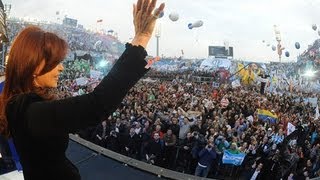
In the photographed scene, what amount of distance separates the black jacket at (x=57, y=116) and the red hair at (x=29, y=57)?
0.20ft

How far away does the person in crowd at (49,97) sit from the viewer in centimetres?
120

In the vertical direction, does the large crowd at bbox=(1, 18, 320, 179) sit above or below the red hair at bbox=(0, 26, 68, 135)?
below

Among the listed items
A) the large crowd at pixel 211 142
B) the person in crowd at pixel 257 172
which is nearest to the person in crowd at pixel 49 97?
the large crowd at pixel 211 142

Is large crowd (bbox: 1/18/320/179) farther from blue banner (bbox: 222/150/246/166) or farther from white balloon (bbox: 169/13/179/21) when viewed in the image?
white balloon (bbox: 169/13/179/21)

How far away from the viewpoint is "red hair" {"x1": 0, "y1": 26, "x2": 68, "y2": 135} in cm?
131

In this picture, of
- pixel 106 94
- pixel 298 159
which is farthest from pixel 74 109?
pixel 298 159

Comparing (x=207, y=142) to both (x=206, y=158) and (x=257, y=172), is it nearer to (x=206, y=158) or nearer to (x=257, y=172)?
(x=206, y=158)

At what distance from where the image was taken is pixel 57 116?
1188 millimetres

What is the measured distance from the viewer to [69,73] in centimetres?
2977

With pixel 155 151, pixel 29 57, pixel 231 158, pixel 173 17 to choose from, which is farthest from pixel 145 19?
pixel 173 17

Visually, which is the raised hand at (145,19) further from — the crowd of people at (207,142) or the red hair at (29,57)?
the crowd of people at (207,142)

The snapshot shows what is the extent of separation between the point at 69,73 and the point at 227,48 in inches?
1583

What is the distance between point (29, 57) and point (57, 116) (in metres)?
0.25

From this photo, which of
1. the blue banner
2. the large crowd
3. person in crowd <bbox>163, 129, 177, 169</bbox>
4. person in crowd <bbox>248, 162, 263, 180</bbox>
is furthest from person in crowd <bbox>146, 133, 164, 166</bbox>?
person in crowd <bbox>248, 162, 263, 180</bbox>
